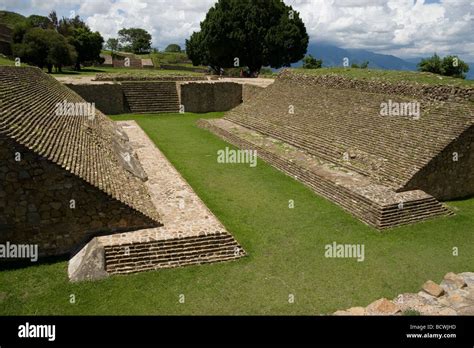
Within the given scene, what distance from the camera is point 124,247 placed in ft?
27.9

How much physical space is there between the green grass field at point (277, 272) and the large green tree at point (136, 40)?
79820 millimetres

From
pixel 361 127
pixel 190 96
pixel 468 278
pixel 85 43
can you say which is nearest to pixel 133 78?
pixel 190 96

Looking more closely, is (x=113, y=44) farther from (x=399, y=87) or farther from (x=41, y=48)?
(x=399, y=87)

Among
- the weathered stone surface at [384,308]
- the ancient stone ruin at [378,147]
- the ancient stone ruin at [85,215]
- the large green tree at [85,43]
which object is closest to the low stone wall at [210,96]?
the ancient stone ruin at [378,147]

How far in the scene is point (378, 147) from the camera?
1385cm

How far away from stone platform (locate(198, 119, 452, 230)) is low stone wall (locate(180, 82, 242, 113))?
45.2 ft

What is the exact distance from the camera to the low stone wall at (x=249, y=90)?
1073 inches

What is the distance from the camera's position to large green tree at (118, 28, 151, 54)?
85.4 m

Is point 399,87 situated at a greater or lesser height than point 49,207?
greater

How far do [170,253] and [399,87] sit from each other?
1145 cm

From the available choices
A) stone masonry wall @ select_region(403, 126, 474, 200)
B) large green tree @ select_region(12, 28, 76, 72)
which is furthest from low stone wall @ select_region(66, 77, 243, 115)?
stone masonry wall @ select_region(403, 126, 474, 200)

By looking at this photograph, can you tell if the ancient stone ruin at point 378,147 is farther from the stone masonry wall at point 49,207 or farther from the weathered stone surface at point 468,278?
the stone masonry wall at point 49,207

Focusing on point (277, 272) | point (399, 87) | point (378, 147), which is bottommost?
point (277, 272)
